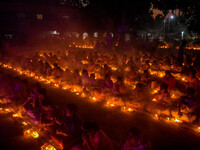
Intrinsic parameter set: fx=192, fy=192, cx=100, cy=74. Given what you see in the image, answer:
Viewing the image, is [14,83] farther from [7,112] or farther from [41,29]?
[41,29]

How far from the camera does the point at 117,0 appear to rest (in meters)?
21.1

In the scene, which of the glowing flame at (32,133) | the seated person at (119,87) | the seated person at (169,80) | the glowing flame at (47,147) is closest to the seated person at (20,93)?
the glowing flame at (32,133)

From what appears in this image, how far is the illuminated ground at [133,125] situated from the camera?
4.80m

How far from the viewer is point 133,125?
18.3 feet

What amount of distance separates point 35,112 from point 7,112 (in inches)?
63.5

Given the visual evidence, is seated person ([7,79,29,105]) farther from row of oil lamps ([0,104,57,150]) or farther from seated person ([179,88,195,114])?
seated person ([179,88,195,114])

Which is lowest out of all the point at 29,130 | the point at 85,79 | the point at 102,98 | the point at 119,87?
the point at 29,130

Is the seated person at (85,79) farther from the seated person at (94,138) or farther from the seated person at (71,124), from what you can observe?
the seated person at (94,138)

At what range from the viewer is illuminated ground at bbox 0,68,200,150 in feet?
15.7

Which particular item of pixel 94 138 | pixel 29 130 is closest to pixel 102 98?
pixel 29 130

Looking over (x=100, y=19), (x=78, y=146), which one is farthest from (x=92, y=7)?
(x=78, y=146)

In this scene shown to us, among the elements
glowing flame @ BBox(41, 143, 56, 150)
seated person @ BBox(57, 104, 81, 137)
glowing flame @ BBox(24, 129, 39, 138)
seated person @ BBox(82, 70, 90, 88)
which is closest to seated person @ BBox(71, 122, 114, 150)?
seated person @ BBox(57, 104, 81, 137)

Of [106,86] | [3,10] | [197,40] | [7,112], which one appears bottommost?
[7,112]

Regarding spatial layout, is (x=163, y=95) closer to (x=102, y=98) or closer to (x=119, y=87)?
(x=119, y=87)
